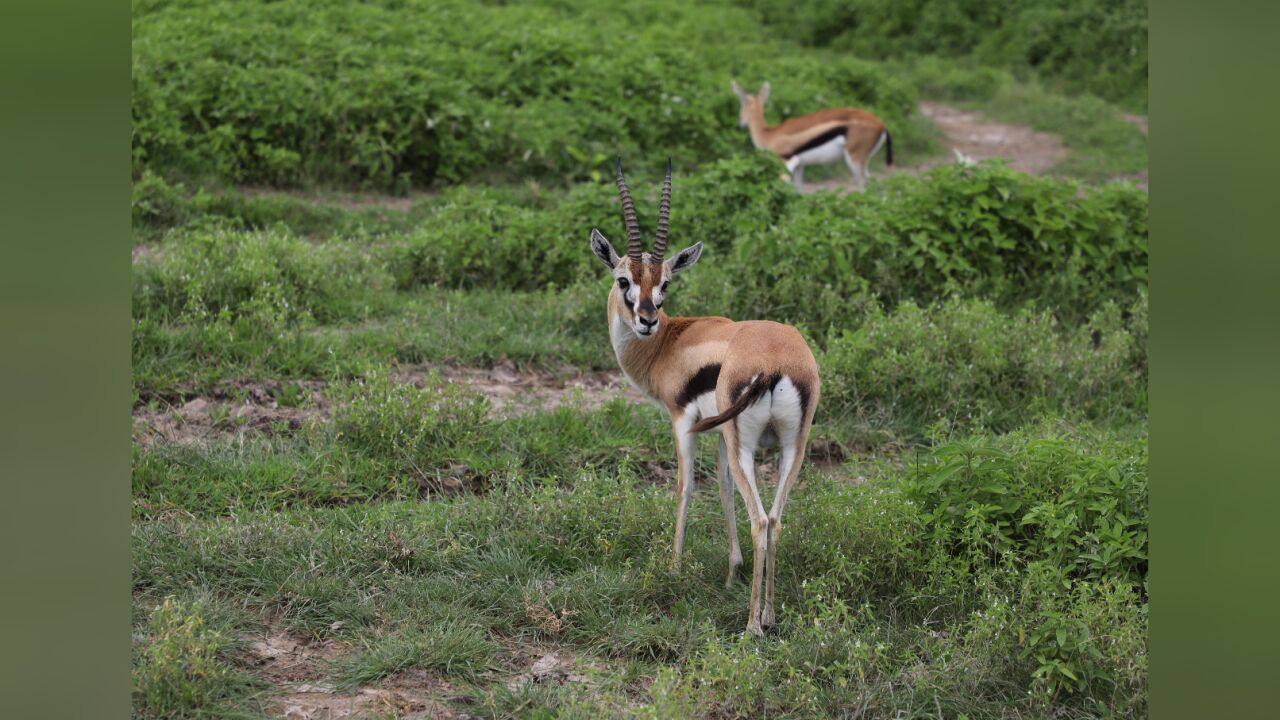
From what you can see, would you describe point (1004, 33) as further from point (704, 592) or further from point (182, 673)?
point (182, 673)

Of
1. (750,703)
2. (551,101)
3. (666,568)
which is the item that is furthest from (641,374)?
(551,101)

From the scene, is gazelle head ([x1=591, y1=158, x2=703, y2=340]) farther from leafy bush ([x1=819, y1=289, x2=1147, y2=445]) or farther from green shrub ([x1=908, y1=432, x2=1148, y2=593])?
leafy bush ([x1=819, y1=289, x2=1147, y2=445])

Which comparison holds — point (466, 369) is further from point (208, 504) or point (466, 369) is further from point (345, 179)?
point (345, 179)

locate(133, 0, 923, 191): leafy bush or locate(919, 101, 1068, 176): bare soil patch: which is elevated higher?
locate(133, 0, 923, 191): leafy bush

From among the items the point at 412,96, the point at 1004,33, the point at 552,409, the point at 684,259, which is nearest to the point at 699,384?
the point at 684,259

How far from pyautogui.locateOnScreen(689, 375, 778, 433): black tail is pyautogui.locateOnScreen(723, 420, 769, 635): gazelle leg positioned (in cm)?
14

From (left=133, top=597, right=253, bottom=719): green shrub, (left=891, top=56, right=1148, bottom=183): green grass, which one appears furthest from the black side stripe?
(left=133, top=597, right=253, bottom=719): green shrub

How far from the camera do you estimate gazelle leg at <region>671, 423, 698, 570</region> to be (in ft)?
14.3

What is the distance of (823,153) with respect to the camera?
10.7 metres

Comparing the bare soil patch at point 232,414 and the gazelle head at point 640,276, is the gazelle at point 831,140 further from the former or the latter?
the gazelle head at point 640,276

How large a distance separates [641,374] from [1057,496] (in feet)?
5.37

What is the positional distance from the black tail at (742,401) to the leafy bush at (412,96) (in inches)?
221

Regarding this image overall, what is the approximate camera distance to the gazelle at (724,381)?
13.3 feet

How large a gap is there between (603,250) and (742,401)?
1166 millimetres
